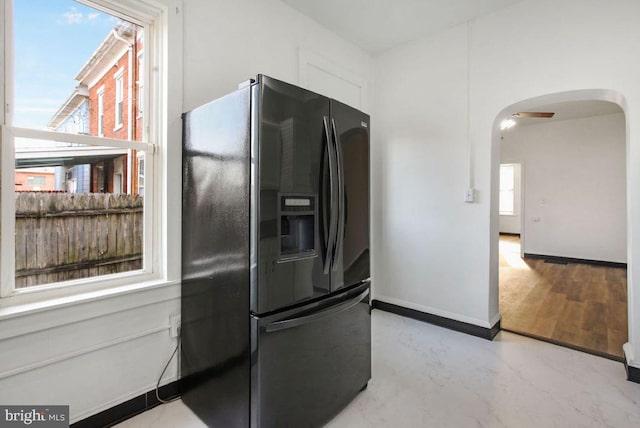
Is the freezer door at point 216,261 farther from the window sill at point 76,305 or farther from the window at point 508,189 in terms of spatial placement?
the window at point 508,189

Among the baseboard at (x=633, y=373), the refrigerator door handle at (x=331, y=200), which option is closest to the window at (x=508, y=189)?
the baseboard at (x=633, y=373)

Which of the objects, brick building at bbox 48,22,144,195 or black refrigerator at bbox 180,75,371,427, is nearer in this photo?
black refrigerator at bbox 180,75,371,427

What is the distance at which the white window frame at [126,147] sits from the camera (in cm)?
143

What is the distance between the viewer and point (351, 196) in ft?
6.08

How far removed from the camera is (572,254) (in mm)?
6133

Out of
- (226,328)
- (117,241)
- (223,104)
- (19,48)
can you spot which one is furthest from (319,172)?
(19,48)

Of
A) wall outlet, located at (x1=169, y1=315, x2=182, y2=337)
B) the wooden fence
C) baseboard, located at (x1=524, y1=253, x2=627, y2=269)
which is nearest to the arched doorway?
baseboard, located at (x1=524, y1=253, x2=627, y2=269)

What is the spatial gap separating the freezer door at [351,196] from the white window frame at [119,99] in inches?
50.1

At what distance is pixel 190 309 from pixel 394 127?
2657mm

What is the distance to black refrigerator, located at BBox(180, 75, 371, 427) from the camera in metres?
1.41

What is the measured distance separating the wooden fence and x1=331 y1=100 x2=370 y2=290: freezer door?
4.05 ft

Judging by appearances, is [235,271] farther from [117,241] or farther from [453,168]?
[453,168]

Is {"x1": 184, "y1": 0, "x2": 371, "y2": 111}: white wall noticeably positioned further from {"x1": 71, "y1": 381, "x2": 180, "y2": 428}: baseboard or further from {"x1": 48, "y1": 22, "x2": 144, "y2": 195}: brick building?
{"x1": 71, "y1": 381, "x2": 180, "y2": 428}: baseboard

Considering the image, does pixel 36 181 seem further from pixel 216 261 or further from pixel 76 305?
pixel 216 261
